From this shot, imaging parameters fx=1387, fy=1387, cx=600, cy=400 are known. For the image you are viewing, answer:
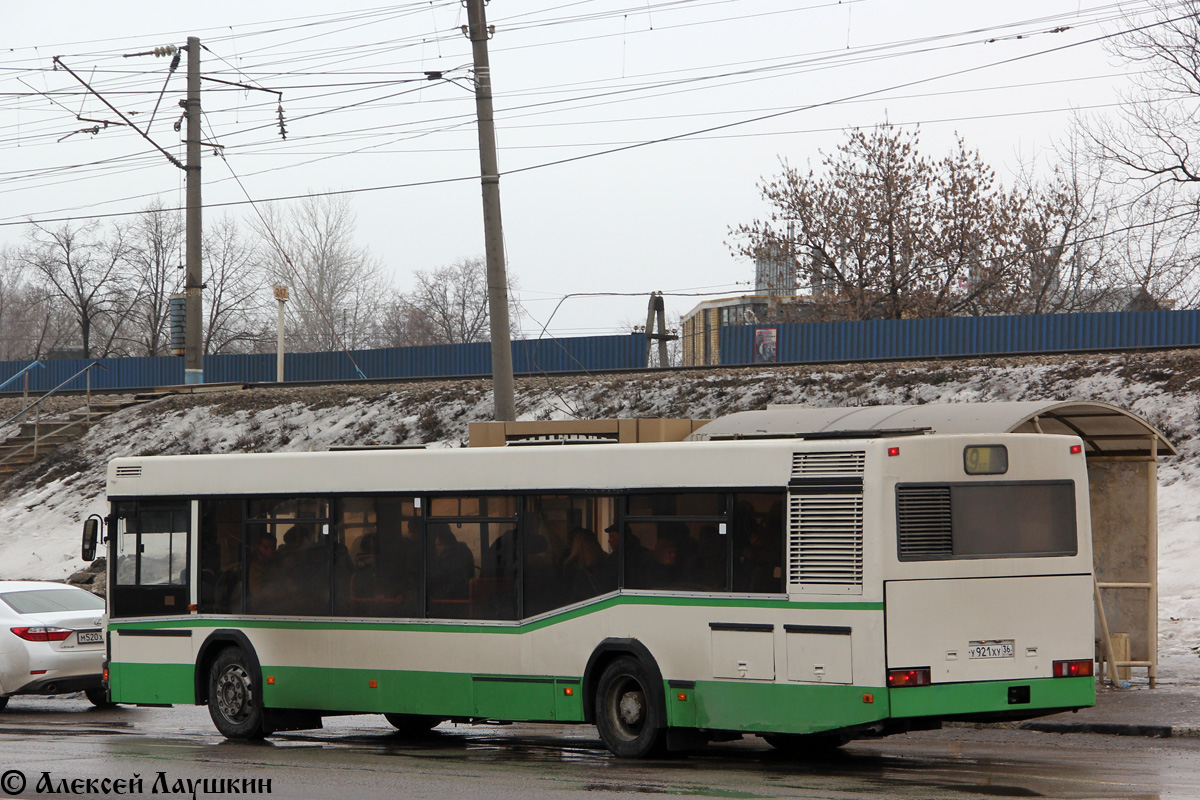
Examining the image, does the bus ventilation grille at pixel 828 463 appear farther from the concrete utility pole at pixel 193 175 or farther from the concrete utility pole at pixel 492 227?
the concrete utility pole at pixel 193 175

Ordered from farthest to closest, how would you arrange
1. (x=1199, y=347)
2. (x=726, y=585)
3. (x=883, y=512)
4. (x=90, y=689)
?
(x=1199, y=347)
(x=90, y=689)
(x=726, y=585)
(x=883, y=512)

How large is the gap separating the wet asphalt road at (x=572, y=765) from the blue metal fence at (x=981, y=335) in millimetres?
22930

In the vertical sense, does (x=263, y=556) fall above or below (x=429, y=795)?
above

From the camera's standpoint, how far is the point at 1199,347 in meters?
27.0

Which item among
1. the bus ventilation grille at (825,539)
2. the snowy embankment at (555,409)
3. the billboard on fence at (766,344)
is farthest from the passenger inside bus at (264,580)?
the billboard on fence at (766,344)

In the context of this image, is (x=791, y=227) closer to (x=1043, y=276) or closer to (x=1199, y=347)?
(x=1043, y=276)

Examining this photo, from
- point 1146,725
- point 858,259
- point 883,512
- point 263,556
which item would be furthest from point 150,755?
point 858,259

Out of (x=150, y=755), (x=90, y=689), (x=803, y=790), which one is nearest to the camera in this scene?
(x=803, y=790)

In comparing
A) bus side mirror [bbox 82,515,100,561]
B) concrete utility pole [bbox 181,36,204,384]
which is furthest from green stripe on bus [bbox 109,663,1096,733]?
concrete utility pole [bbox 181,36,204,384]

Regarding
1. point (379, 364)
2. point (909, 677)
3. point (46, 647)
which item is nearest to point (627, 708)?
point (909, 677)

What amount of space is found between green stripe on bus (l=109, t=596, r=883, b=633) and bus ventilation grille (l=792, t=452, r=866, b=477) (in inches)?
35.6

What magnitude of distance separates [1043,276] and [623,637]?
148 feet

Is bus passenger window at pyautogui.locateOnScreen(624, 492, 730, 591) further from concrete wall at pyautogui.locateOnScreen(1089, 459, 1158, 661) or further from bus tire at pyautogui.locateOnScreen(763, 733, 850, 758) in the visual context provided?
concrete wall at pyautogui.locateOnScreen(1089, 459, 1158, 661)

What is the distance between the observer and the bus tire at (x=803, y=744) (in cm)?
1093
